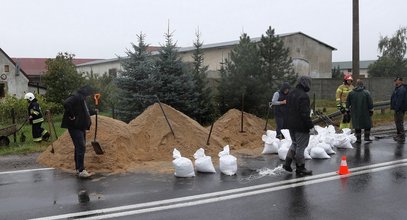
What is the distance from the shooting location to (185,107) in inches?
630

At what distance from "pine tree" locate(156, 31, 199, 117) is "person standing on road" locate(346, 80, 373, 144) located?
577cm

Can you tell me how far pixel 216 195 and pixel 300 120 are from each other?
234 centimetres

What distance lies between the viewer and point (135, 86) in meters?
15.6

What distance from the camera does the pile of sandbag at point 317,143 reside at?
9.78 metres

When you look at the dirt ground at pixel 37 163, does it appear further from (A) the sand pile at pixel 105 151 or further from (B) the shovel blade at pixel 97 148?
(B) the shovel blade at pixel 97 148

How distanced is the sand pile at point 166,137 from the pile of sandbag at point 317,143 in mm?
1206

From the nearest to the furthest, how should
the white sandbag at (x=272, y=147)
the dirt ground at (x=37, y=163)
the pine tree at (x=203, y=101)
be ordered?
the dirt ground at (x=37, y=163) → the white sandbag at (x=272, y=147) → the pine tree at (x=203, y=101)

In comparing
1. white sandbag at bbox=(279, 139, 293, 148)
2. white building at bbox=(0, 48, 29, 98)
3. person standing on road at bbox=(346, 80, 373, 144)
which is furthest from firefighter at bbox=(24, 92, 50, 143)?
white building at bbox=(0, 48, 29, 98)

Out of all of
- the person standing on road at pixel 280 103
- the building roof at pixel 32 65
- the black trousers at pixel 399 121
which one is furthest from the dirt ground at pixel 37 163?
the building roof at pixel 32 65

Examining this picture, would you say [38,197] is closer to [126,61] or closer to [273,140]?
[273,140]

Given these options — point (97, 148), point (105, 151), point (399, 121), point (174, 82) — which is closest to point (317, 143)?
point (399, 121)

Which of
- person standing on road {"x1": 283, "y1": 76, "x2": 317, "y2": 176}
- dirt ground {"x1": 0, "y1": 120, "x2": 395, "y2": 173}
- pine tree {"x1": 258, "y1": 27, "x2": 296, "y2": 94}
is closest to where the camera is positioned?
person standing on road {"x1": 283, "y1": 76, "x2": 317, "y2": 176}

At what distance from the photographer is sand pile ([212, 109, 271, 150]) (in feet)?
39.0

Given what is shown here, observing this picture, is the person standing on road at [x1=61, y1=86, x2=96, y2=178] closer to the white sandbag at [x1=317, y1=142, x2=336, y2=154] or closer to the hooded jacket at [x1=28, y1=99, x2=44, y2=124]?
the hooded jacket at [x1=28, y1=99, x2=44, y2=124]
